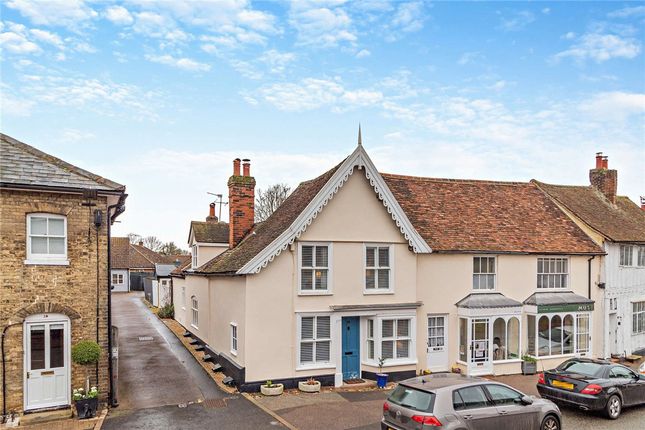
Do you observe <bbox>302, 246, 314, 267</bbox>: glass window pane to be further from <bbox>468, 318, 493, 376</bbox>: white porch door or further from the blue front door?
<bbox>468, 318, 493, 376</bbox>: white porch door

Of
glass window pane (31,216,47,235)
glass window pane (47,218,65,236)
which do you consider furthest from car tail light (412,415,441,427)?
glass window pane (31,216,47,235)

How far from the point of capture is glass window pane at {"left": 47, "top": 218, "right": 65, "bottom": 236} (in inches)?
567

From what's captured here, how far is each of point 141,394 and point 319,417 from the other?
6.27 metres

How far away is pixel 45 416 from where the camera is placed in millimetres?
13742

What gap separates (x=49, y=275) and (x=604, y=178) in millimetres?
27641

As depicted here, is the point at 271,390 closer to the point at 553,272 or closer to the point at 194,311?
the point at 194,311

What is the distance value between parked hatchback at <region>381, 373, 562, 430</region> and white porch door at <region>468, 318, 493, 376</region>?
26.7ft

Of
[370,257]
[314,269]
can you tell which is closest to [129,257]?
[314,269]

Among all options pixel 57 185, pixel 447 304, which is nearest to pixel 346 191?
pixel 447 304

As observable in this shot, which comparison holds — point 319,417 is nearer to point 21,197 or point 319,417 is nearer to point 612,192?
point 21,197

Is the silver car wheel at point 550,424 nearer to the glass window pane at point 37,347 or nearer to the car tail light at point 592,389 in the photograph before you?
the car tail light at point 592,389

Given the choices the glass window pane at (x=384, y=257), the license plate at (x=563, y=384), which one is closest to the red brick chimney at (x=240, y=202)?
the glass window pane at (x=384, y=257)

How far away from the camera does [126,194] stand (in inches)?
617

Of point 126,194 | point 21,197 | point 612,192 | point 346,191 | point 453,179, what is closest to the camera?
point 21,197
